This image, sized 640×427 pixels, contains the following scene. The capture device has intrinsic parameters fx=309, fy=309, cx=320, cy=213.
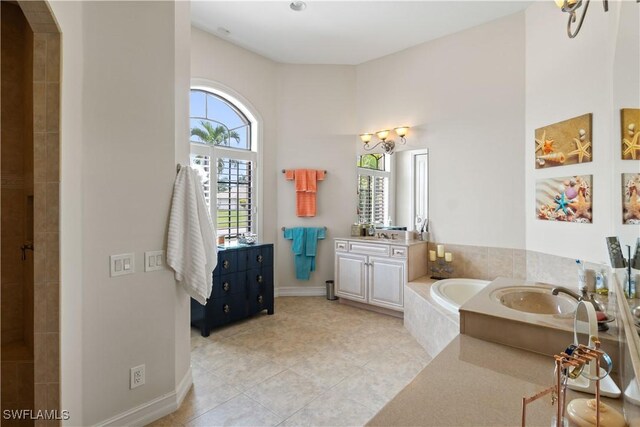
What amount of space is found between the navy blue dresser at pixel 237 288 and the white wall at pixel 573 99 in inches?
120

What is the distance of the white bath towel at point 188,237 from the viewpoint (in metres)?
2.07

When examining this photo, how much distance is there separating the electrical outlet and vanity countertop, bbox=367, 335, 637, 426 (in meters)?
1.76

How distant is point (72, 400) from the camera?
170cm

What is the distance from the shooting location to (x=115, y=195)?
1857mm

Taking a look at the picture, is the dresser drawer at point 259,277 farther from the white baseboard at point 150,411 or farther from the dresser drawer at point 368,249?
the white baseboard at point 150,411

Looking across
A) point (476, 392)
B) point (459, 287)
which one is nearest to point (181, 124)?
point (476, 392)

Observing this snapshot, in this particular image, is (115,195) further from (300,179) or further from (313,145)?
(313,145)

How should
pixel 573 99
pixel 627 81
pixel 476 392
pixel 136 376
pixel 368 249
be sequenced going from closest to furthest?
pixel 476 392 → pixel 627 81 → pixel 136 376 → pixel 573 99 → pixel 368 249

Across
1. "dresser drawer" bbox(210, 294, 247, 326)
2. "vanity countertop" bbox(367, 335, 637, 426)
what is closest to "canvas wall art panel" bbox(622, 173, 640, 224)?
"vanity countertop" bbox(367, 335, 637, 426)

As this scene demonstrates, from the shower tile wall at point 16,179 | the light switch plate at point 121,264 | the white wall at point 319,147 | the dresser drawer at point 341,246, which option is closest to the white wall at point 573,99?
the dresser drawer at point 341,246

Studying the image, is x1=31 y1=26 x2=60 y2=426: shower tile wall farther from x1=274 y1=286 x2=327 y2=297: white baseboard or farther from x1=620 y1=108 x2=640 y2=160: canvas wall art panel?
x1=274 y1=286 x2=327 y2=297: white baseboard

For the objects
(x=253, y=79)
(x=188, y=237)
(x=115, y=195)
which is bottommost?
(x=188, y=237)

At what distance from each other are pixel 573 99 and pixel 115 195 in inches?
149

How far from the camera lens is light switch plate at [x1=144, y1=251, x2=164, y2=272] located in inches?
78.6
